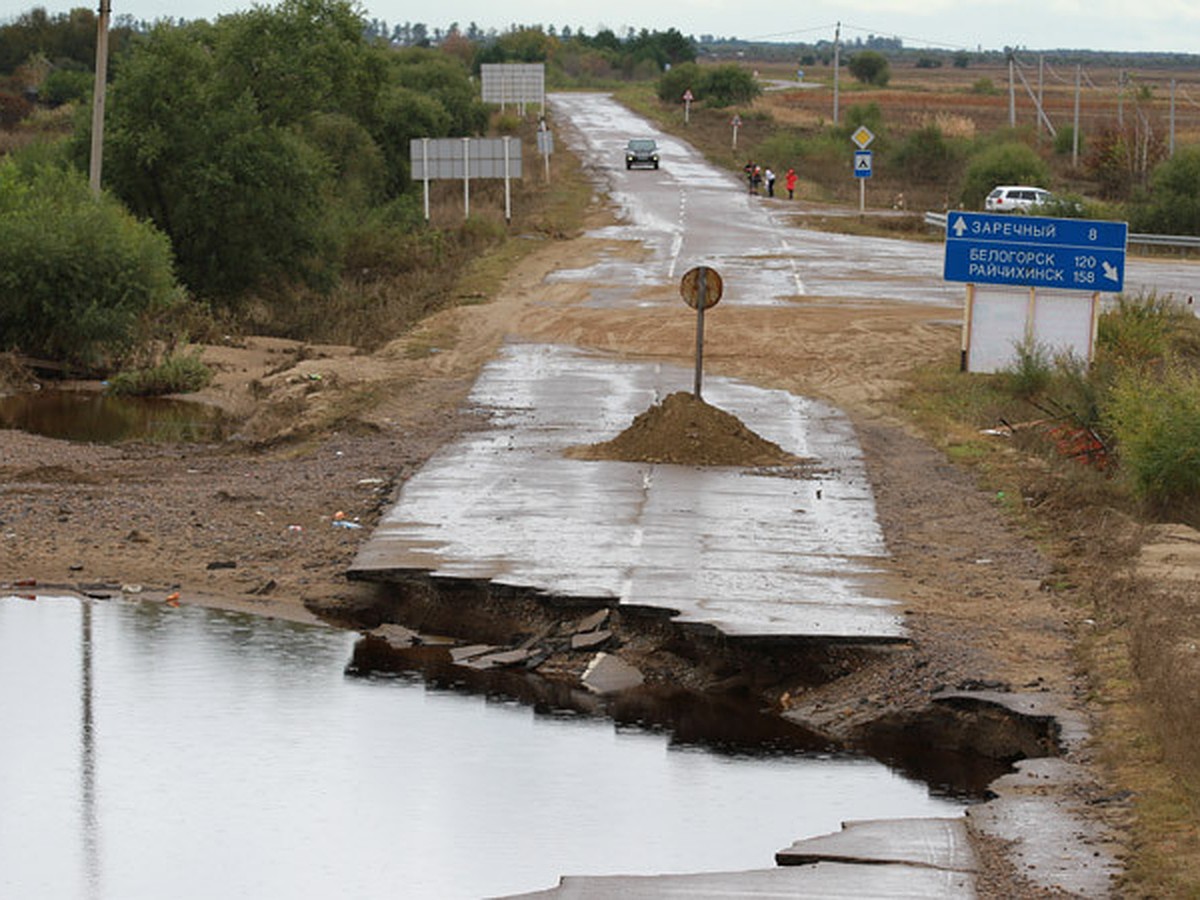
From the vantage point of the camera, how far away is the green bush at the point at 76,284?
30547mm

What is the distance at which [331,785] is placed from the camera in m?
11.4

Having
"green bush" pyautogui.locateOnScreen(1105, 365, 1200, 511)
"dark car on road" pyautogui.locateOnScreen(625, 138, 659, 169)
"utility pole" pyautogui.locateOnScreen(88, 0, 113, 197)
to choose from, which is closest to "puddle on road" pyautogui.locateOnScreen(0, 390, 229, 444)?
"utility pole" pyautogui.locateOnScreen(88, 0, 113, 197)

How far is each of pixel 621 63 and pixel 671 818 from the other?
184830mm

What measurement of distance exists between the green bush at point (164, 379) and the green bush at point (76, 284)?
1452 millimetres

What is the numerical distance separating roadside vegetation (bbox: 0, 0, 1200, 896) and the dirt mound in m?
2.79

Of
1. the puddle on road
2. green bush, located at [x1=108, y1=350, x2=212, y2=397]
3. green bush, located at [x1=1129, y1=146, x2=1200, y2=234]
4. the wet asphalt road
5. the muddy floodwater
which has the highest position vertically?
Answer: green bush, located at [x1=1129, y1=146, x2=1200, y2=234]

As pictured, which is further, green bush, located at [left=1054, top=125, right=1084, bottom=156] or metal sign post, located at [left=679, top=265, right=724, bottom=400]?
green bush, located at [left=1054, top=125, right=1084, bottom=156]

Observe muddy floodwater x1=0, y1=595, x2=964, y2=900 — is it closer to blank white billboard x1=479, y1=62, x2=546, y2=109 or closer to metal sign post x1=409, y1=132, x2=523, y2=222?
metal sign post x1=409, y1=132, x2=523, y2=222

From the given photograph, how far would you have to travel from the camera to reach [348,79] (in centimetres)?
4931

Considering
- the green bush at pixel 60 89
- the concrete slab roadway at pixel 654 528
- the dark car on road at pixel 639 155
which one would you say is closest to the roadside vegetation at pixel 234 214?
the concrete slab roadway at pixel 654 528

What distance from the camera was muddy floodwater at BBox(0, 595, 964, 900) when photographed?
9961 millimetres

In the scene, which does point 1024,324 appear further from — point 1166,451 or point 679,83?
point 679,83

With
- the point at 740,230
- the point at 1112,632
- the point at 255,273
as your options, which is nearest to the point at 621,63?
the point at 740,230

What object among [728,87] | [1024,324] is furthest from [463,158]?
[728,87]
